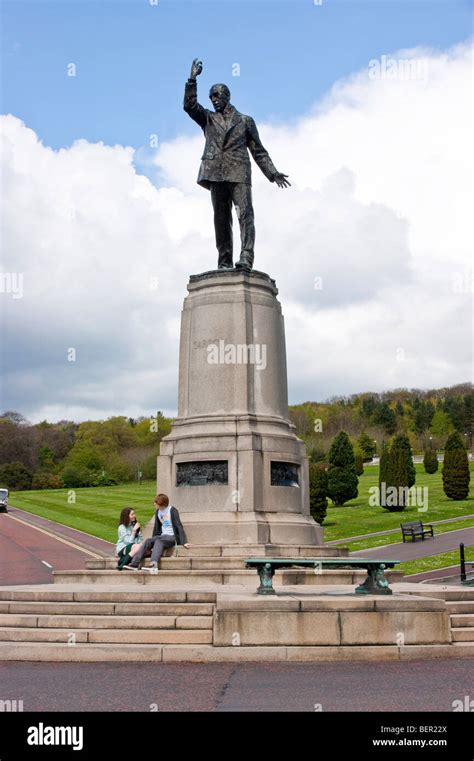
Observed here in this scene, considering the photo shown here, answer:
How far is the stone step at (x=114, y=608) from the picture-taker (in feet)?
27.2

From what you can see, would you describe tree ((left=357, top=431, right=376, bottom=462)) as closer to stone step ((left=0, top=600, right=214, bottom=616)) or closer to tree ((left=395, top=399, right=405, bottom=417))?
tree ((left=395, top=399, right=405, bottom=417))

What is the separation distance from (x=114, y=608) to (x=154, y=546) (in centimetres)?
304

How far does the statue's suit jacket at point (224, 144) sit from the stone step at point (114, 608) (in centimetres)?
946

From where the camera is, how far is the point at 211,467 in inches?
526

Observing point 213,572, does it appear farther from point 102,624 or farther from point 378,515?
point 378,515

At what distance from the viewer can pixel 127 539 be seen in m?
11.8

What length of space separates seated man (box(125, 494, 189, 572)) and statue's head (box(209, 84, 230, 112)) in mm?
8430

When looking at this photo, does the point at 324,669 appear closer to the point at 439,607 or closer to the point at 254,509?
the point at 439,607

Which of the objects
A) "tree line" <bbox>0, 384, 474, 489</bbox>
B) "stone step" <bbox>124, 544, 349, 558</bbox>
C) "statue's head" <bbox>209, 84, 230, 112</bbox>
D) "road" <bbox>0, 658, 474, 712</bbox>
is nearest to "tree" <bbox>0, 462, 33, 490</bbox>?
"tree line" <bbox>0, 384, 474, 489</bbox>

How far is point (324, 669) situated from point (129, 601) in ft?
8.96

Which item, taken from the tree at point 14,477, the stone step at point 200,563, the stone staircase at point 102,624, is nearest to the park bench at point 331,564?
the stone staircase at point 102,624

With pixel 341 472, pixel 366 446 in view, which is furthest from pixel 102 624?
pixel 366 446
